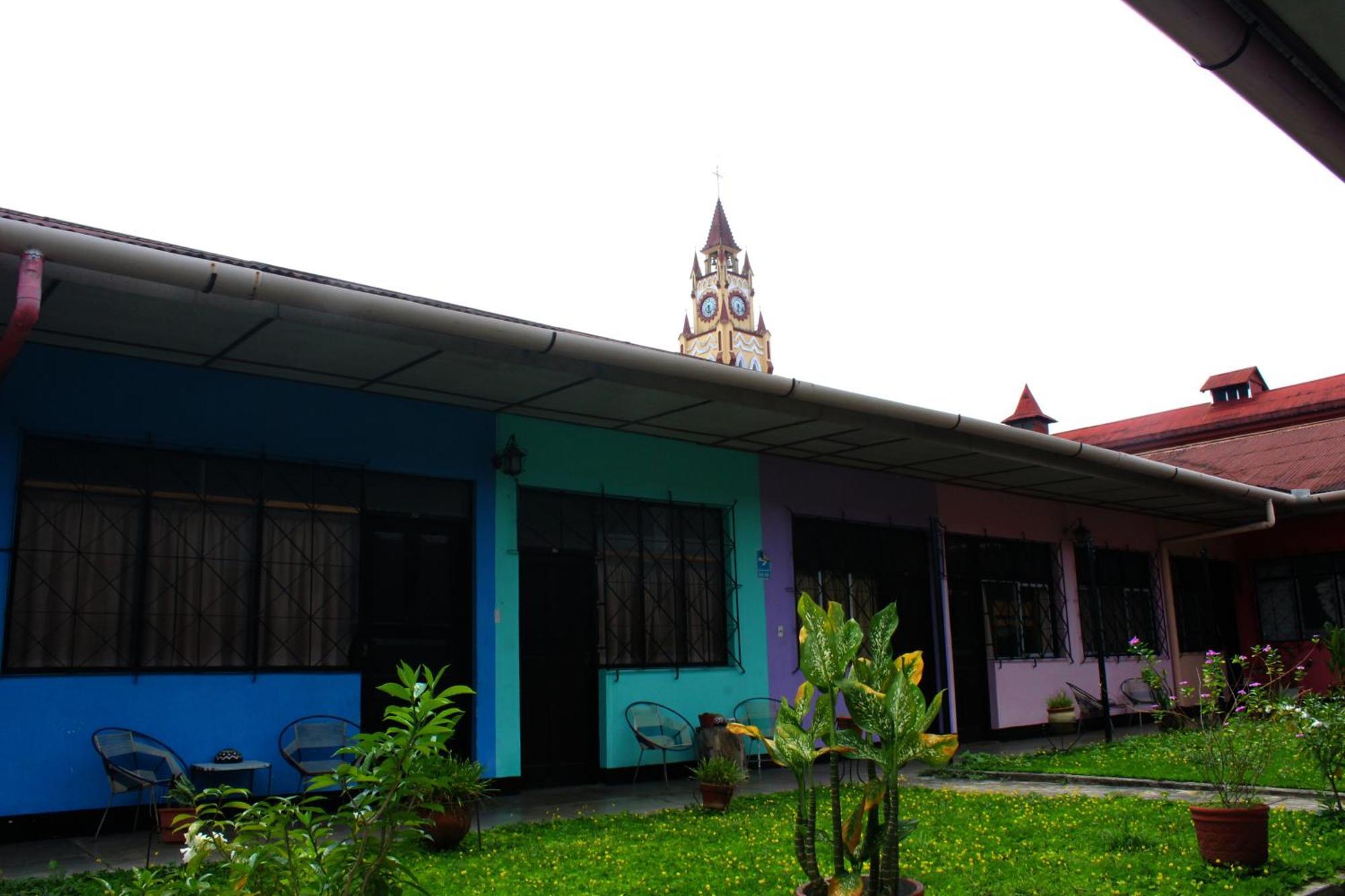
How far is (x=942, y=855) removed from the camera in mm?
5527

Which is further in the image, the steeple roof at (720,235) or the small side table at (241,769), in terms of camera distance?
the steeple roof at (720,235)

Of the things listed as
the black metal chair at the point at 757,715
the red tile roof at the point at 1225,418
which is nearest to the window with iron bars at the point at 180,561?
the black metal chair at the point at 757,715

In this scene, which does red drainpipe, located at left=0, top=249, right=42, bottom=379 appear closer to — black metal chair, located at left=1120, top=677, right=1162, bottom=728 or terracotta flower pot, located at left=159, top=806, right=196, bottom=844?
terracotta flower pot, located at left=159, top=806, right=196, bottom=844

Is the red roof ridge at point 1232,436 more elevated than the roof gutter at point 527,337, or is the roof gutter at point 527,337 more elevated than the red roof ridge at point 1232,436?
the red roof ridge at point 1232,436

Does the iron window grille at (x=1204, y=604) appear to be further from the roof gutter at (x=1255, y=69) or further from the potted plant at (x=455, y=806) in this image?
the roof gutter at (x=1255, y=69)

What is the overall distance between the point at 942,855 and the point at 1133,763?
4.57m

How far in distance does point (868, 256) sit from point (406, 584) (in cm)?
1020

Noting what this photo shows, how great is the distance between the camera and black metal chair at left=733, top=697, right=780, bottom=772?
9.67 metres

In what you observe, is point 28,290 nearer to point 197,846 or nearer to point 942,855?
point 197,846

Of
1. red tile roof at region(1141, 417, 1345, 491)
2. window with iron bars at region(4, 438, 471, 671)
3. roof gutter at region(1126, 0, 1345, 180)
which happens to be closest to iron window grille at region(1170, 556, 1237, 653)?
red tile roof at region(1141, 417, 1345, 491)

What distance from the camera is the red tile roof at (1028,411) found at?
2562cm

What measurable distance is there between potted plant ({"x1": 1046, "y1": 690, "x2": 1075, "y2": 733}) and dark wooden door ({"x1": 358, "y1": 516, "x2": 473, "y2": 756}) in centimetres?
756

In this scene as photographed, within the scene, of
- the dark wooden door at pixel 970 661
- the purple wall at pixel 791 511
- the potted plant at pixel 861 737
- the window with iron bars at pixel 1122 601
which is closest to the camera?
the potted plant at pixel 861 737

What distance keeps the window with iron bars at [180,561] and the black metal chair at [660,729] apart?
2.49 meters
